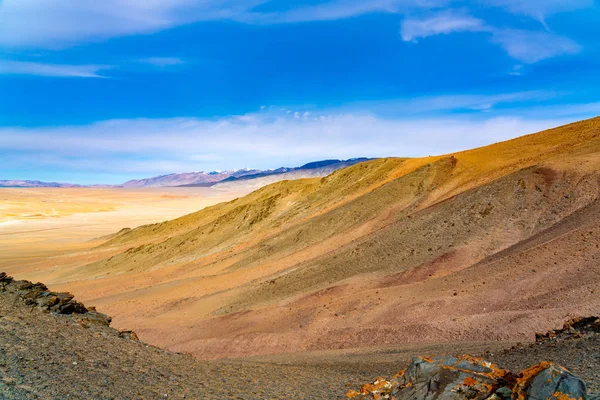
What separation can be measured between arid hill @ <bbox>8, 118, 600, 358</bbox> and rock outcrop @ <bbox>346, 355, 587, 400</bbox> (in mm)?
6402

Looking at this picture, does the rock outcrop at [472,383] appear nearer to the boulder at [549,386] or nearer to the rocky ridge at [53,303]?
the boulder at [549,386]

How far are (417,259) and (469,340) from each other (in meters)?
8.39

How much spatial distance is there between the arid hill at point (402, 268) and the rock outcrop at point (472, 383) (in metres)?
6.40

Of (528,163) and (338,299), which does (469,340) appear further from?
(528,163)

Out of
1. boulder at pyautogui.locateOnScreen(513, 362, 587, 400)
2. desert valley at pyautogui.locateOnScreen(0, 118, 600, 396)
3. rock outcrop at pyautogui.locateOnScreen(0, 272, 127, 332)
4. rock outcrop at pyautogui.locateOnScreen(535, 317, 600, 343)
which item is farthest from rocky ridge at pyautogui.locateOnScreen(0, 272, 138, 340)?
rock outcrop at pyautogui.locateOnScreen(535, 317, 600, 343)

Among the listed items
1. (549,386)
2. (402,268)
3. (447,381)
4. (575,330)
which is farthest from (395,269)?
(549,386)

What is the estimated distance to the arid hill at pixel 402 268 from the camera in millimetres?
15031

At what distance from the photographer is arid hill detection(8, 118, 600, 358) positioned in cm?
1503

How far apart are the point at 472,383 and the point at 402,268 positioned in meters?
14.5

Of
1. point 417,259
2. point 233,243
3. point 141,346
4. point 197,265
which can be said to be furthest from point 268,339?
point 233,243

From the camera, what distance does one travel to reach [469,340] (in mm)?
12945

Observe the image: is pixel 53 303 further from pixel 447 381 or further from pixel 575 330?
pixel 575 330

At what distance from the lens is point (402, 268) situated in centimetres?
2086

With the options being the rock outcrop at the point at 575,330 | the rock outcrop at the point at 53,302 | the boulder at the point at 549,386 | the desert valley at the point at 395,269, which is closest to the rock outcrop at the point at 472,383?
the boulder at the point at 549,386
